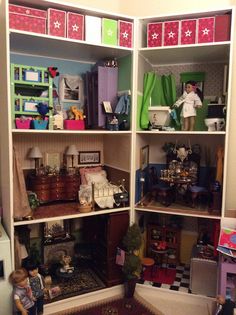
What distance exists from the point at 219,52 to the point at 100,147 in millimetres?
1176

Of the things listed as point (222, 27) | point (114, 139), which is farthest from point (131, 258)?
point (222, 27)

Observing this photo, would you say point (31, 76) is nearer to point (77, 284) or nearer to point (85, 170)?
point (85, 170)

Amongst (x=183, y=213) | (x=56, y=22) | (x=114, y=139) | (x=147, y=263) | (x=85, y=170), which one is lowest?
(x=147, y=263)

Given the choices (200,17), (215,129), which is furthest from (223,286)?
(200,17)

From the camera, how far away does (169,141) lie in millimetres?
2508

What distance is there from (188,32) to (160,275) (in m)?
1.77

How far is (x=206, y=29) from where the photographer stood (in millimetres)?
1917

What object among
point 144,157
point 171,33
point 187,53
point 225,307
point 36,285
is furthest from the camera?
point 144,157

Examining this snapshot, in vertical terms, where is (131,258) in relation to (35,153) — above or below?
below

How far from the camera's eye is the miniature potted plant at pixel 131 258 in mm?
1986

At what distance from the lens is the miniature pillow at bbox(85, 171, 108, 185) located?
2348 mm

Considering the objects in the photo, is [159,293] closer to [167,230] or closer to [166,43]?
[167,230]

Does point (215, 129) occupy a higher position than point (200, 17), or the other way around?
point (200, 17)

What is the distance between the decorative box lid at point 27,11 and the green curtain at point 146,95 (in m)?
0.83
